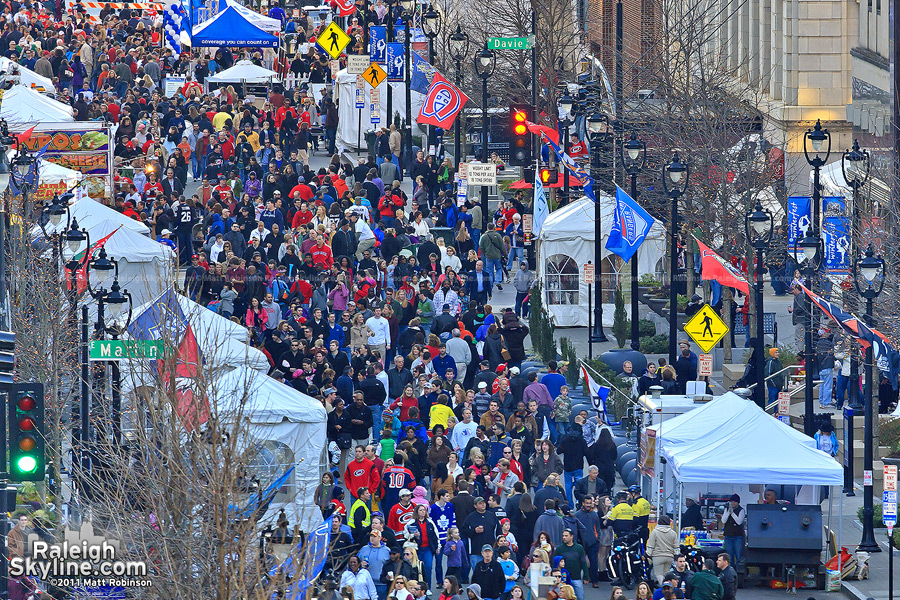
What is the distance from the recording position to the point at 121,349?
23.2 metres

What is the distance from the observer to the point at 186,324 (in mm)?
25125

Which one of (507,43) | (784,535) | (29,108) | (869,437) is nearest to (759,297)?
(869,437)

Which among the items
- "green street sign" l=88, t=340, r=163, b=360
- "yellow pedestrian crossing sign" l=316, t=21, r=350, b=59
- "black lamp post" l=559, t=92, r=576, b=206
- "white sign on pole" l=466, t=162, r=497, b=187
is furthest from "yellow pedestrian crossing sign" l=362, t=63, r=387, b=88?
"green street sign" l=88, t=340, r=163, b=360

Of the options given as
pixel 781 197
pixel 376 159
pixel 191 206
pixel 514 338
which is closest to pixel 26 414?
pixel 514 338

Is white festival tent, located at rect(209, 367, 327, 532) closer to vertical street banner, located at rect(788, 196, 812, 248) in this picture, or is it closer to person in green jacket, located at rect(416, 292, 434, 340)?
person in green jacket, located at rect(416, 292, 434, 340)

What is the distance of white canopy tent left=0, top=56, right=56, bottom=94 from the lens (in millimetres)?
50875

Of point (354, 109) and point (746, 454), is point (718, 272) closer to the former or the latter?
point (746, 454)

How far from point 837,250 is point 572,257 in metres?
6.26

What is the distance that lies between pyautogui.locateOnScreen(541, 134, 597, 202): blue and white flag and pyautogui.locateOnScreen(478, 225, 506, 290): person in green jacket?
6.72 ft

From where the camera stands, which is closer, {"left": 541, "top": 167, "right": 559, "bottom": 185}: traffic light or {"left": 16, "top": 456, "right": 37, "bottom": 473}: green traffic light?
{"left": 16, "top": 456, "right": 37, "bottom": 473}: green traffic light

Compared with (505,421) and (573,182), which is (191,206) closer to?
(573,182)

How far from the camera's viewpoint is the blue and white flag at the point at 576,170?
129ft

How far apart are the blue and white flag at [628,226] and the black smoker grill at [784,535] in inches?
374

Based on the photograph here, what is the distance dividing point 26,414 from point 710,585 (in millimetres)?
10190
